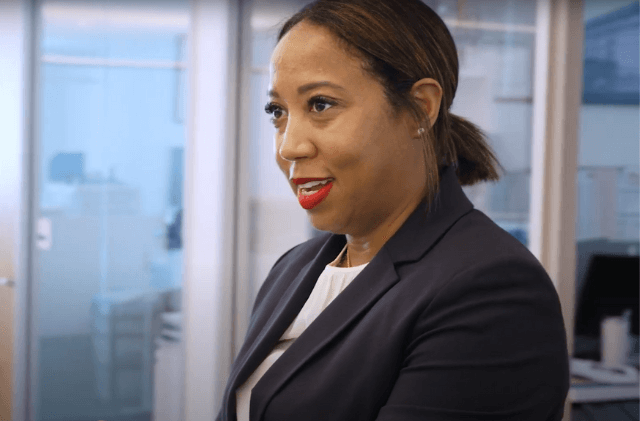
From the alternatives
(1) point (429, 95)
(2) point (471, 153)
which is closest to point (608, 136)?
(2) point (471, 153)

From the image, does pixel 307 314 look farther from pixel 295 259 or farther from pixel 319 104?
pixel 319 104

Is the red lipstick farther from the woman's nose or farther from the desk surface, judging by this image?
the desk surface

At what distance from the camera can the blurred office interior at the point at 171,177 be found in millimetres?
2604

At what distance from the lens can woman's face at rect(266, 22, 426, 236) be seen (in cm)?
74

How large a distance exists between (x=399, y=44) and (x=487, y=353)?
1.25 feet

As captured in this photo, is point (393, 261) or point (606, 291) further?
point (606, 291)

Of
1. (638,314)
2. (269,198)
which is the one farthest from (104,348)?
(638,314)

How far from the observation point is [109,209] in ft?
8.64

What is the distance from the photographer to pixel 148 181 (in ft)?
8.67

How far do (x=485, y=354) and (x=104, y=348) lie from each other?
7.77 feet

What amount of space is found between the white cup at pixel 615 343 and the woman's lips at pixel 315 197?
2015 millimetres

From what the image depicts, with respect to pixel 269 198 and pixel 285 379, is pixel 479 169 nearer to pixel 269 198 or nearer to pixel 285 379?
pixel 285 379

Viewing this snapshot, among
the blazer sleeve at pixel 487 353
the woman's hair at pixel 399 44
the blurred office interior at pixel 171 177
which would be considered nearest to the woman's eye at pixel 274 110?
the woman's hair at pixel 399 44

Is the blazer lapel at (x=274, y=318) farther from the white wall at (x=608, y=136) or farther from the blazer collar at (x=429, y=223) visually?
the white wall at (x=608, y=136)
